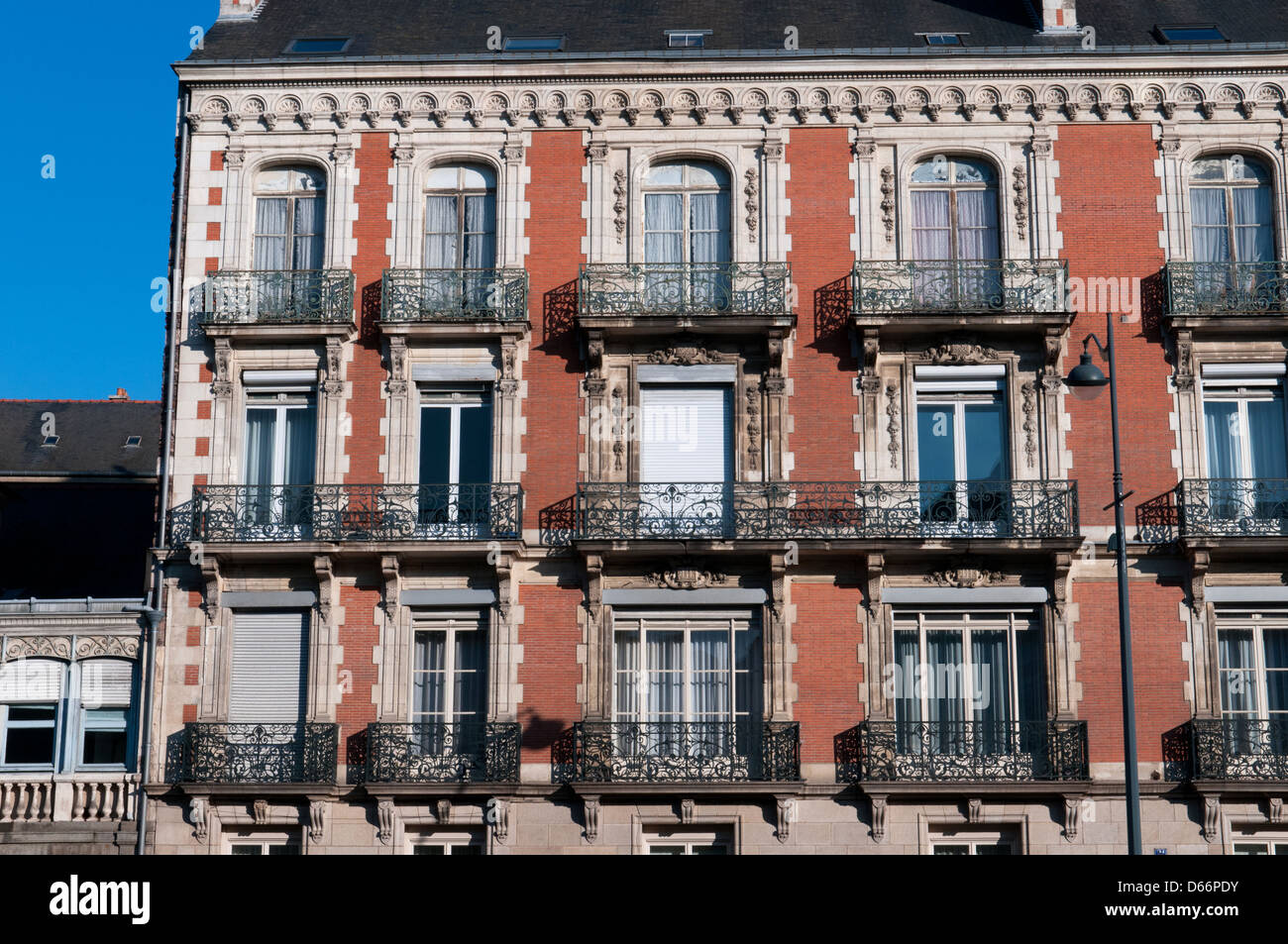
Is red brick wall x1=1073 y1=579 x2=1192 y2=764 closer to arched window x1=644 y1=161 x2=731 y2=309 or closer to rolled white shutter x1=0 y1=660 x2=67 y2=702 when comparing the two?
arched window x1=644 y1=161 x2=731 y2=309

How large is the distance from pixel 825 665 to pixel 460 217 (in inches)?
363

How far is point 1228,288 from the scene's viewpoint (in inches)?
1026

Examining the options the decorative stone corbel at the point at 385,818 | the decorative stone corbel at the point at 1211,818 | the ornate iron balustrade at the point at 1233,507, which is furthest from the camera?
the ornate iron balustrade at the point at 1233,507

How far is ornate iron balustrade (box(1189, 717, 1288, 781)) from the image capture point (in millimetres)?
24172

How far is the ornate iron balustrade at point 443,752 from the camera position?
24641mm

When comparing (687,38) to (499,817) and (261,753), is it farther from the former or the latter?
(261,753)

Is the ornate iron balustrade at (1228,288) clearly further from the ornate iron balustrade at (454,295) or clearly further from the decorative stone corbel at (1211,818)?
the ornate iron balustrade at (454,295)

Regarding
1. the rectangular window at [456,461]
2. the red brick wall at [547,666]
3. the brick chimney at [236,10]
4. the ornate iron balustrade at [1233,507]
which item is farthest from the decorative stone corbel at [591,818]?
the brick chimney at [236,10]

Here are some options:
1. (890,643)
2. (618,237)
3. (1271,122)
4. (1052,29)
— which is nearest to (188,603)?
(618,237)

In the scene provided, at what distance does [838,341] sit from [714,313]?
202 cm

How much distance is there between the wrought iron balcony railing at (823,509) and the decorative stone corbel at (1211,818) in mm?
4286

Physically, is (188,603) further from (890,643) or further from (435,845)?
(890,643)

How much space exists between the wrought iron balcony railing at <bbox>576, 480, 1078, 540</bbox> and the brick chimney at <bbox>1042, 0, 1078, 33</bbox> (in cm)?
803

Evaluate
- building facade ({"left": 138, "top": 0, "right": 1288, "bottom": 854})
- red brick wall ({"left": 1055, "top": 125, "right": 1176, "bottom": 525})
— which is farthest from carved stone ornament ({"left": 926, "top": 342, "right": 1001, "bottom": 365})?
red brick wall ({"left": 1055, "top": 125, "right": 1176, "bottom": 525})
